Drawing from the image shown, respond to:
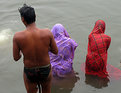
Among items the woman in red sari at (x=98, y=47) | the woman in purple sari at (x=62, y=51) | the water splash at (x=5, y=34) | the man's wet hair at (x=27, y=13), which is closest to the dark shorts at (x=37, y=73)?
the man's wet hair at (x=27, y=13)

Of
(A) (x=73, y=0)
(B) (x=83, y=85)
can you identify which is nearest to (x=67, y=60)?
(B) (x=83, y=85)

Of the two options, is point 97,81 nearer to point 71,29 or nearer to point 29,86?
point 29,86

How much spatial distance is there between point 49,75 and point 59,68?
1.09 m

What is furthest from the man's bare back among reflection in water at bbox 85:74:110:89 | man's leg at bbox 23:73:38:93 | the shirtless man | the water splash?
the water splash

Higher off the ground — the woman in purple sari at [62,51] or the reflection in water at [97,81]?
the woman in purple sari at [62,51]

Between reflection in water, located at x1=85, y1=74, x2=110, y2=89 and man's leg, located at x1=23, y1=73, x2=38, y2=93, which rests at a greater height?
man's leg, located at x1=23, y1=73, x2=38, y2=93

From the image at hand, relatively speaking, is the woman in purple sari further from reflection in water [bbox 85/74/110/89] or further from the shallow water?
reflection in water [bbox 85/74/110/89]

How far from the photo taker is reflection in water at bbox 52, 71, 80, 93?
3.76 m

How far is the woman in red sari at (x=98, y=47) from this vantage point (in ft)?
11.9

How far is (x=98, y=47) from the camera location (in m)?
3.63

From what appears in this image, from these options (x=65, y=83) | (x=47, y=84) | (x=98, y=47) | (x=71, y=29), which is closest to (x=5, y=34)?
(x=71, y=29)

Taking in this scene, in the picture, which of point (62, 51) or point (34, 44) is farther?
point (62, 51)

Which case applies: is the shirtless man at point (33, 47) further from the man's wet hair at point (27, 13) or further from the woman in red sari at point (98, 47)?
the woman in red sari at point (98, 47)

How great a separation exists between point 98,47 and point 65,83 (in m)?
1.01
